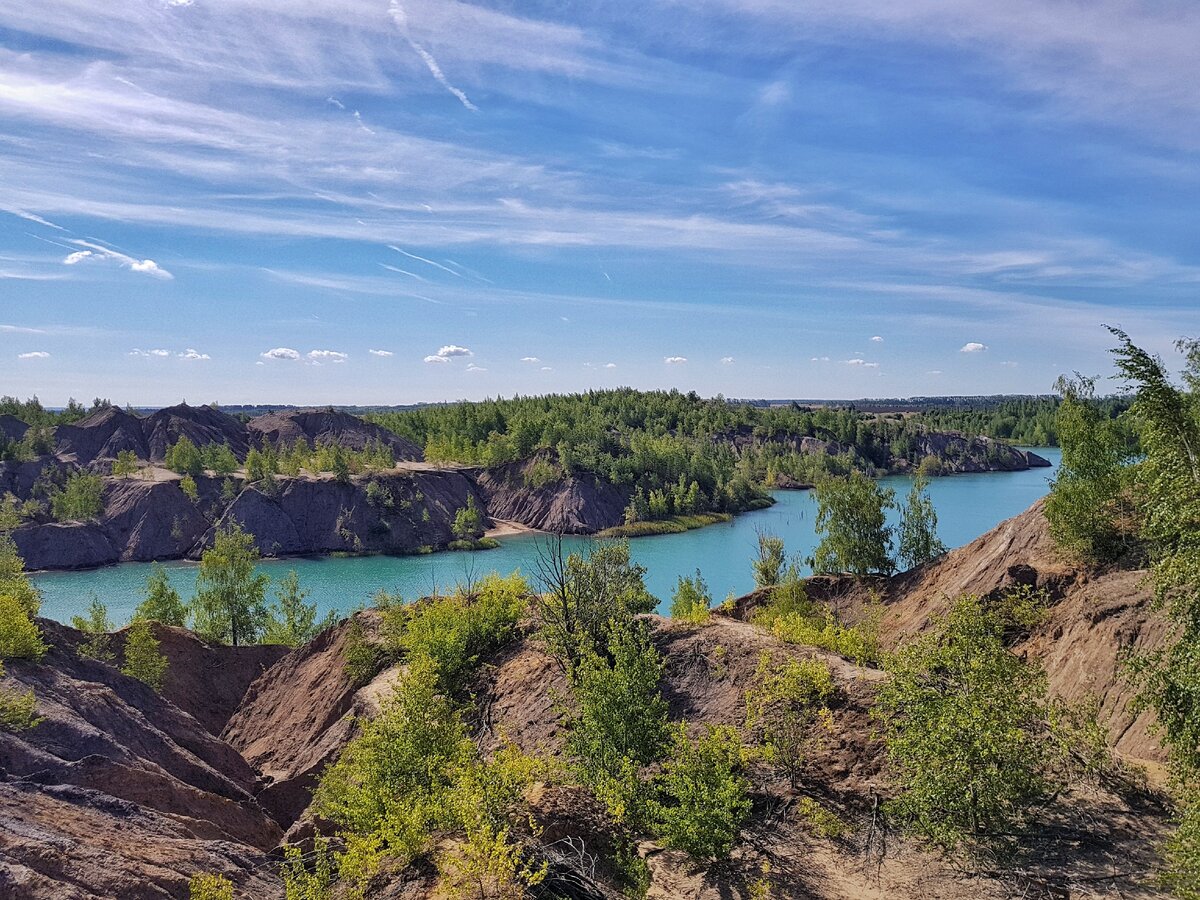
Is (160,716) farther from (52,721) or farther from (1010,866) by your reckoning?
(1010,866)

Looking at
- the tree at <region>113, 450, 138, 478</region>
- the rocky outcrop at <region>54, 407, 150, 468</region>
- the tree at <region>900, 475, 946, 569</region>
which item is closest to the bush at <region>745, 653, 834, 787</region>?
the tree at <region>900, 475, 946, 569</region>

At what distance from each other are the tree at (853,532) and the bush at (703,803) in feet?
92.9

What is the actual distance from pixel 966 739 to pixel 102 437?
135455mm

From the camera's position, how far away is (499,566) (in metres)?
83.8

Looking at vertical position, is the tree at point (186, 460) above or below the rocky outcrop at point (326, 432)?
below

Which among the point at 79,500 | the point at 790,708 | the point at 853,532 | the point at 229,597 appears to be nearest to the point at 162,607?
the point at 229,597

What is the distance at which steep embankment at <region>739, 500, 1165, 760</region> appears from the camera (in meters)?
20.1

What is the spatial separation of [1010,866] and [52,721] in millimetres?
22358

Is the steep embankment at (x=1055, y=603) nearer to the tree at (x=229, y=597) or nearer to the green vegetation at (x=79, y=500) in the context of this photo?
the tree at (x=229, y=597)

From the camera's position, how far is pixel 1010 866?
12.6 meters

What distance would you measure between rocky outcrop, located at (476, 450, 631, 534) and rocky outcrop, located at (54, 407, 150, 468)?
55380 mm

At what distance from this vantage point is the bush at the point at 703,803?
1326cm

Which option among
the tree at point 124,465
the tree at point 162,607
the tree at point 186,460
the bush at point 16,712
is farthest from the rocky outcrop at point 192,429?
the bush at point 16,712

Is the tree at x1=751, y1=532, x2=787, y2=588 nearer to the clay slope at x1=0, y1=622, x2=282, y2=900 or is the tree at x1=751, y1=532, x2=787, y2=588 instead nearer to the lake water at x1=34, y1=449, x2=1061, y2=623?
the lake water at x1=34, y1=449, x2=1061, y2=623
